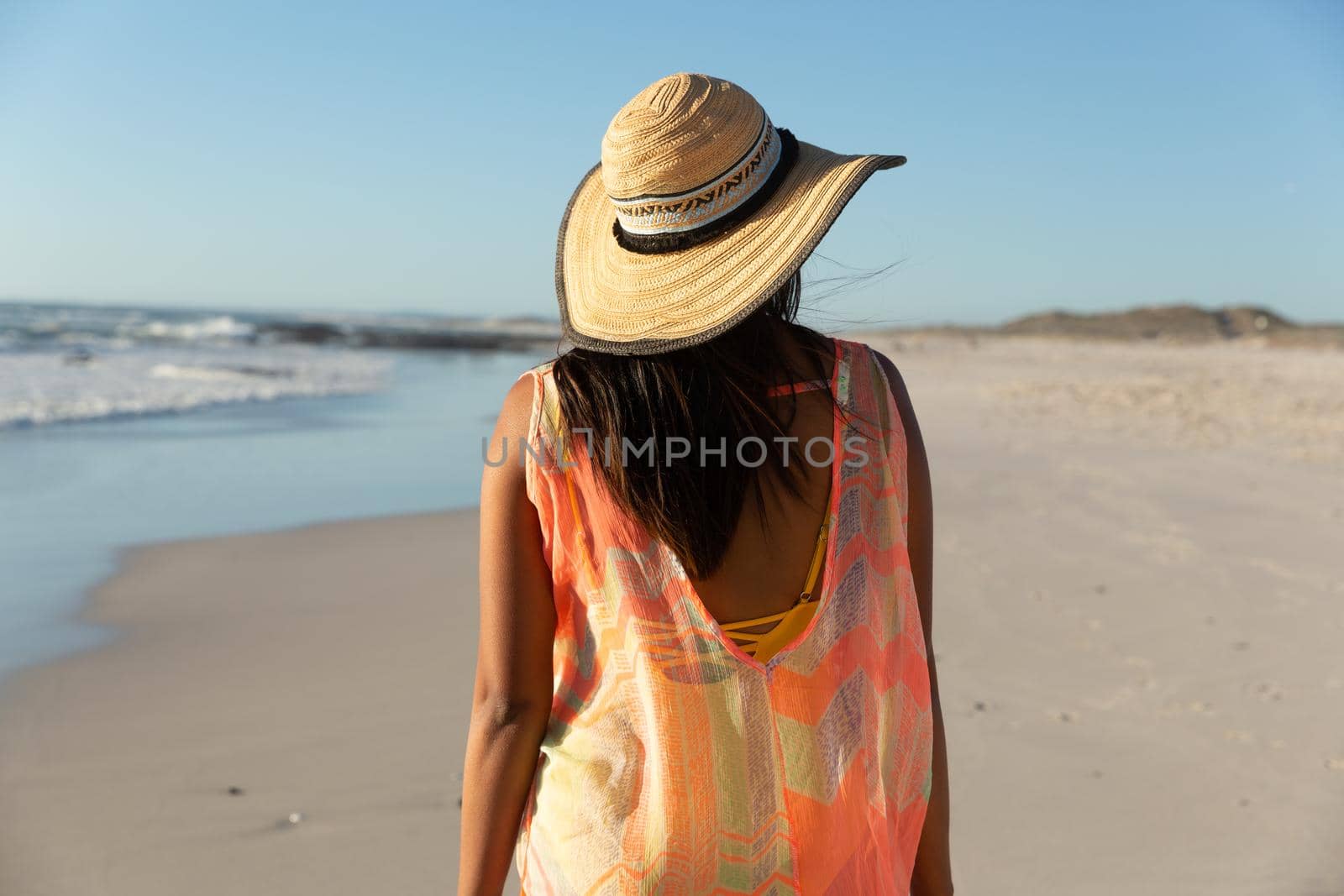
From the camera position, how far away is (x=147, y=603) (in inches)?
182

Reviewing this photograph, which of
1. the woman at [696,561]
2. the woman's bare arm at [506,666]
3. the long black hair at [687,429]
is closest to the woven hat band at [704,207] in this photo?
the woman at [696,561]

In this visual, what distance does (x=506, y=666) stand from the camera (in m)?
1.15

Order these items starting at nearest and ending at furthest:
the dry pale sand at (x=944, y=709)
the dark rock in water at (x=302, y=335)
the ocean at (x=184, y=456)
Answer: the dry pale sand at (x=944, y=709), the ocean at (x=184, y=456), the dark rock in water at (x=302, y=335)

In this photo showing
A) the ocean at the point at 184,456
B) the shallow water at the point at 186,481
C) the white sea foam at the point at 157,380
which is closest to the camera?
the shallow water at the point at 186,481

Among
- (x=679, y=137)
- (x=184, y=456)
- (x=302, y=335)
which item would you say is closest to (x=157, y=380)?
(x=184, y=456)

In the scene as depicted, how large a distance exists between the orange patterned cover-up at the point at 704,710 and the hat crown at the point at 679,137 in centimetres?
23

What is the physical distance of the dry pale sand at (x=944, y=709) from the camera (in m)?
2.75

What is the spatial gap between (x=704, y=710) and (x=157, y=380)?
1524cm

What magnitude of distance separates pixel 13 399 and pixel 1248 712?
11.8 metres

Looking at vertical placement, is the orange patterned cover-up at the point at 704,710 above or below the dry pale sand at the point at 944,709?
above

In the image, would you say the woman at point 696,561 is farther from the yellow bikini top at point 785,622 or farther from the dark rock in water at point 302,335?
the dark rock in water at point 302,335

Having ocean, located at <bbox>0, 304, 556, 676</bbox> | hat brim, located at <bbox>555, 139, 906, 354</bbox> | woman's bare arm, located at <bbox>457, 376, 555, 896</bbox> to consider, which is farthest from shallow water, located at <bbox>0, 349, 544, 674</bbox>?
hat brim, located at <bbox>555, 139, 906, 354</bbox>

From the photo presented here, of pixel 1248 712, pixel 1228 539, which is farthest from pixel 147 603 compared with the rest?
pixel 1228 539

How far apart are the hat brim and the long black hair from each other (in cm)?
3
